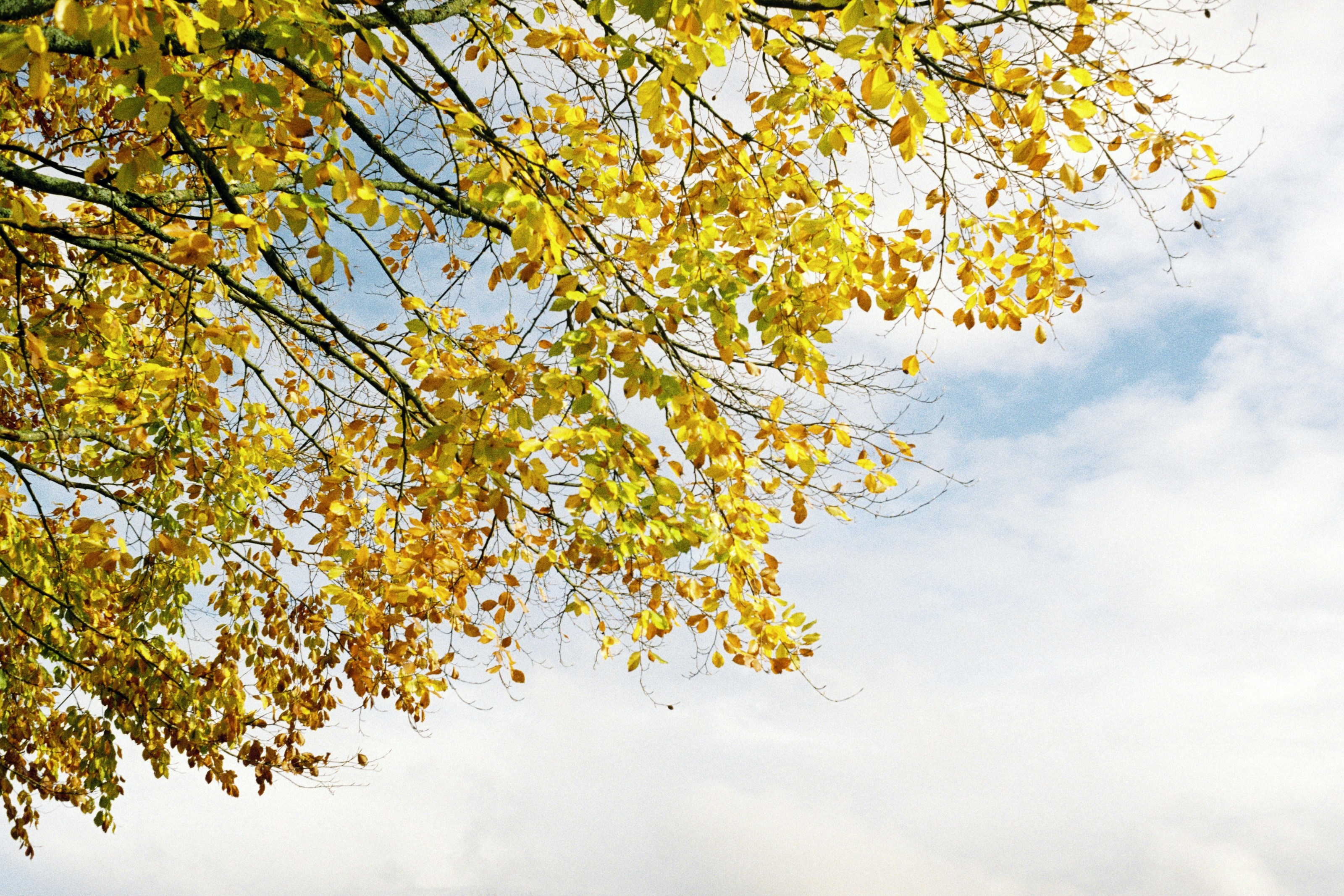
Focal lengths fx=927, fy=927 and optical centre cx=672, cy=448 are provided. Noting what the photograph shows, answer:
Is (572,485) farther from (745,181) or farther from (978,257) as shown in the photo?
(978,257)

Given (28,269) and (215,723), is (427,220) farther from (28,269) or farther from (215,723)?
(215,723)

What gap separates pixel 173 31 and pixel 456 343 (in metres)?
2.59

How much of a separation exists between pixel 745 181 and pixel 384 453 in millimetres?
3658

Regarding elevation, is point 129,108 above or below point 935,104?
below

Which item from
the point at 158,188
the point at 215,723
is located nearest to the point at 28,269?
the point at 158,188

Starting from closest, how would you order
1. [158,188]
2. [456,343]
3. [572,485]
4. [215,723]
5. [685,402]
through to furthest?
[685,402]
[572,485]
[456,343]
[158,188]
[215,723]

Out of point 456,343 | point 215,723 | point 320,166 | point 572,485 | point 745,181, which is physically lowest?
point 215,723

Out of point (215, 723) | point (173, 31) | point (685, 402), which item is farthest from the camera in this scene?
point (215, 723)

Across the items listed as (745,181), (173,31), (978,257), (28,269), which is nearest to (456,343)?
(745,181)

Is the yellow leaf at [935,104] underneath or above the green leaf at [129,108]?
above

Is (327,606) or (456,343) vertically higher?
(456,343)

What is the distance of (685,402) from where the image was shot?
4.00 m

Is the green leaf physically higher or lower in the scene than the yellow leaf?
lower

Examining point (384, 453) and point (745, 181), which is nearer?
point (745, 181)
